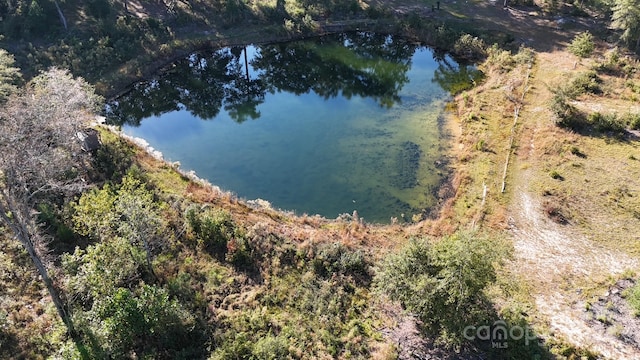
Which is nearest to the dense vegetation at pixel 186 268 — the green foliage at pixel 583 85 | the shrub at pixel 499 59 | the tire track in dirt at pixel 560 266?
the tire track in dirt at pixel 560 266

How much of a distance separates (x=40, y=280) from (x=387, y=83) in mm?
38939

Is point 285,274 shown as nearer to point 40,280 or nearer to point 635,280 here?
point 40,280

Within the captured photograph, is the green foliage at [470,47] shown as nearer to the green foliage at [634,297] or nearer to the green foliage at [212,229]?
the green foliage at [634,297]

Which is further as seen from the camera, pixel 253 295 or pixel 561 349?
pixel 253 295

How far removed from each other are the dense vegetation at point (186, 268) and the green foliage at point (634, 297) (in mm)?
108

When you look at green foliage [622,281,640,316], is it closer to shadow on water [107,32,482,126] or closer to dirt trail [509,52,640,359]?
dirt trail [509,52,640,359]

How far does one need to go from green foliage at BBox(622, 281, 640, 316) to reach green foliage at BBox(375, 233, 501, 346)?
7.79 metres

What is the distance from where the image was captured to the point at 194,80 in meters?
51.2

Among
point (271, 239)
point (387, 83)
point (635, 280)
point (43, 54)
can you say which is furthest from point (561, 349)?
point (43, 54)

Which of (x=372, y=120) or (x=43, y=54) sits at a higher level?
(x=43, y=54)

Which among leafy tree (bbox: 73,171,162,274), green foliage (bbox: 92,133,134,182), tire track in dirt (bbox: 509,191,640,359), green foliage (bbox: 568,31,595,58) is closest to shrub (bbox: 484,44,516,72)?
green foliage (bbox: 568,31,595,58)

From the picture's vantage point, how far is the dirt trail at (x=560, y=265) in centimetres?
2164

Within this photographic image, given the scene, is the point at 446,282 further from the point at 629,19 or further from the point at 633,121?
the point at 629,19

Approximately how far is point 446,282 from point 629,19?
4221cm
